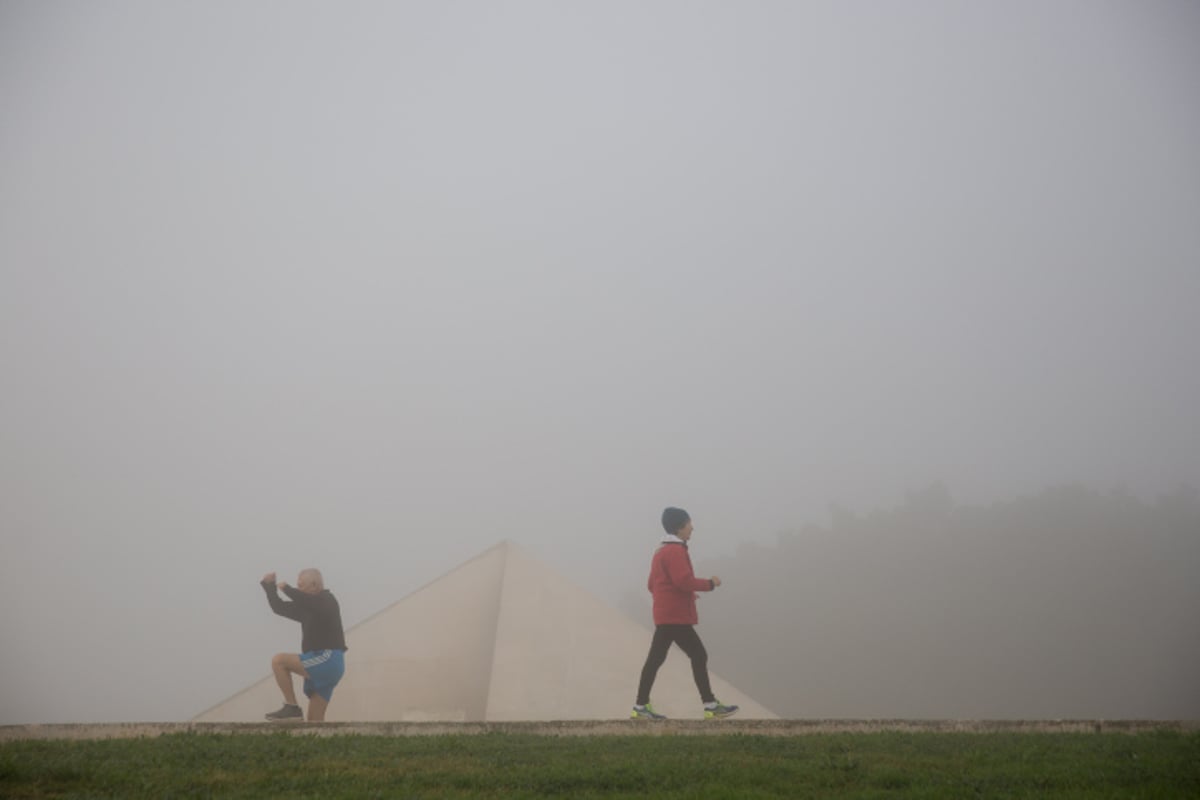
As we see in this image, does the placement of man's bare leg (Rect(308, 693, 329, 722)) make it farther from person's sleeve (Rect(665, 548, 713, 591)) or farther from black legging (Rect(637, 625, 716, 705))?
person's sleeve (Rect(665, 548, 713, 591))

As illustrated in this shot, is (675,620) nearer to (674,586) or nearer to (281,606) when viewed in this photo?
(674,586)

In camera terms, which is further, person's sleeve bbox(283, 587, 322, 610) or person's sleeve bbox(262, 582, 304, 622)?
person's sleeve bbox(283, 587, 322, 610)

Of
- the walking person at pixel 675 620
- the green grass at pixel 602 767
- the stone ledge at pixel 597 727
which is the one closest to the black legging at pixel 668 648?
the walking person at pixel 675 620

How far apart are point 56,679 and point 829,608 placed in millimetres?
83813

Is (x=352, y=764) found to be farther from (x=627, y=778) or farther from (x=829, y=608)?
(x=829, y=608)

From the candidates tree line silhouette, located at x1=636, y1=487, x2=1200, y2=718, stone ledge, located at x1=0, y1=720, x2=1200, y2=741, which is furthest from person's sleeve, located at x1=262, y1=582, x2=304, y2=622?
tree line silhouette, located at x1=636, y1=487, x2=1200, y2=718

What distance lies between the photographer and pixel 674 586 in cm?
860

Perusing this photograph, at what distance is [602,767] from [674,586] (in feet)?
10.6

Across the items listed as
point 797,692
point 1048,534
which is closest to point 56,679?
point 797,692

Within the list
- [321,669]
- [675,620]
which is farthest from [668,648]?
[321,669]

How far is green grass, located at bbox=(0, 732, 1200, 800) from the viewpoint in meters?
4.98

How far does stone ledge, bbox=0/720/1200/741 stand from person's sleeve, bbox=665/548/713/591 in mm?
1354

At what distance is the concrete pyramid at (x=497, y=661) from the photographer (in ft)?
40.1

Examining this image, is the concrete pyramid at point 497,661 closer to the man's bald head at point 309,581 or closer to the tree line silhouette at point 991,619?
the man's bald head at point 309,581
